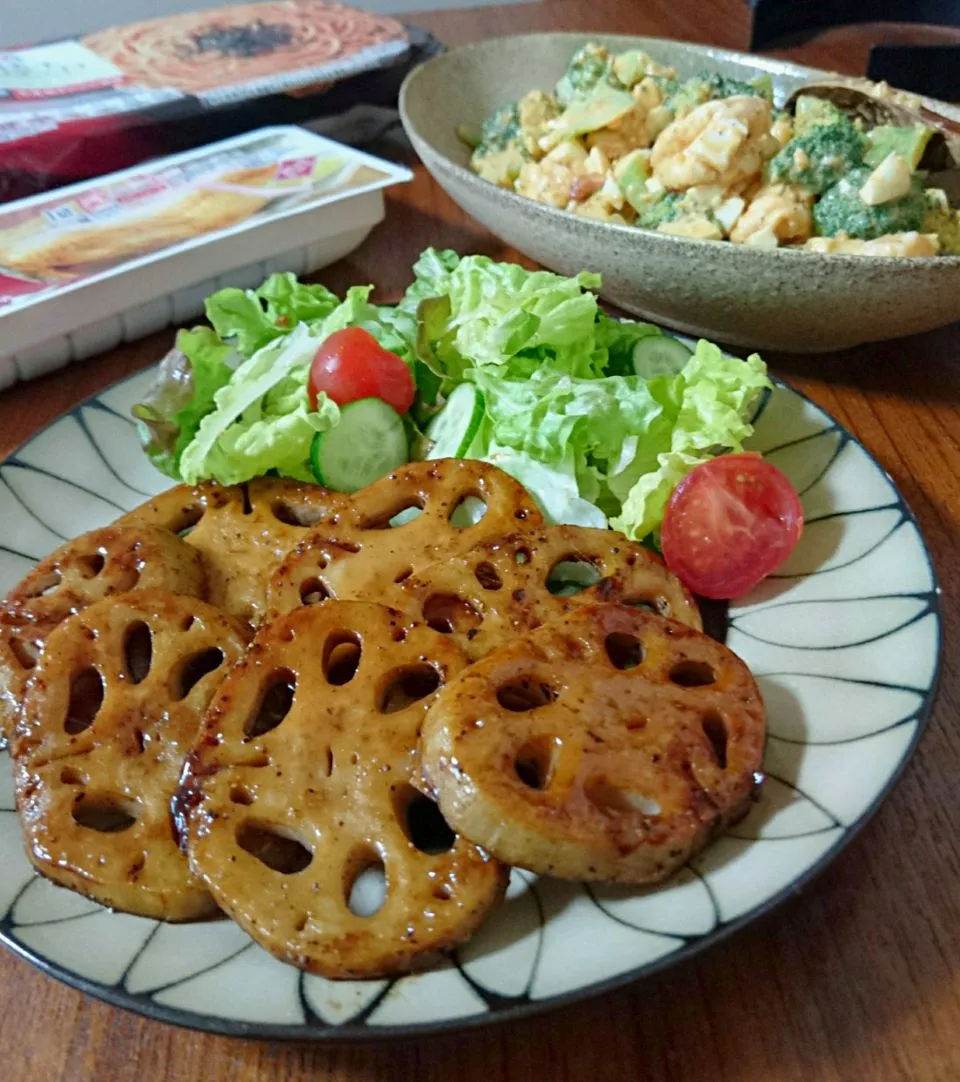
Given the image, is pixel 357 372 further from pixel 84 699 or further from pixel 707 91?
pixel 707 91

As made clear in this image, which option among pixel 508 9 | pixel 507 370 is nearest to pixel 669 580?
pixel 507 370

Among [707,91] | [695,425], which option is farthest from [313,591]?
[707,91]

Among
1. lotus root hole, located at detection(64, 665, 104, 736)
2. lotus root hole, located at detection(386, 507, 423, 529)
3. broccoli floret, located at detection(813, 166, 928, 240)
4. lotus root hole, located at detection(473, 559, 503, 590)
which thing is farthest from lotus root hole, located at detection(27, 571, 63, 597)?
broccoli floret, located at detection(813, 166, 928, 240)

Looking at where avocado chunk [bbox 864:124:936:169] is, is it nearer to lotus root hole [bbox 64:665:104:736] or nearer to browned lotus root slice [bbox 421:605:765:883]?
browned lotus root slice [bbox 421:605:765:883]

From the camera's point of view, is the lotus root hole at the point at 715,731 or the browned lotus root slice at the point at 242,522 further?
the browned lotus root slice at the point at 242,522

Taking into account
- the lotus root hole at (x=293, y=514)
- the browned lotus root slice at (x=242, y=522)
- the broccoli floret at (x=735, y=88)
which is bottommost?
the lotus root hole at (x=293, y=514)

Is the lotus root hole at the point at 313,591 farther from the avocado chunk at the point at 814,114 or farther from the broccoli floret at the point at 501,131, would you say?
the broccoli floret at the point at 501,131

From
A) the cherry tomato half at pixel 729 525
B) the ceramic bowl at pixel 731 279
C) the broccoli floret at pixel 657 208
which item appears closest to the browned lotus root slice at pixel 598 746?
the cherry tomato half at pixel 729 525
